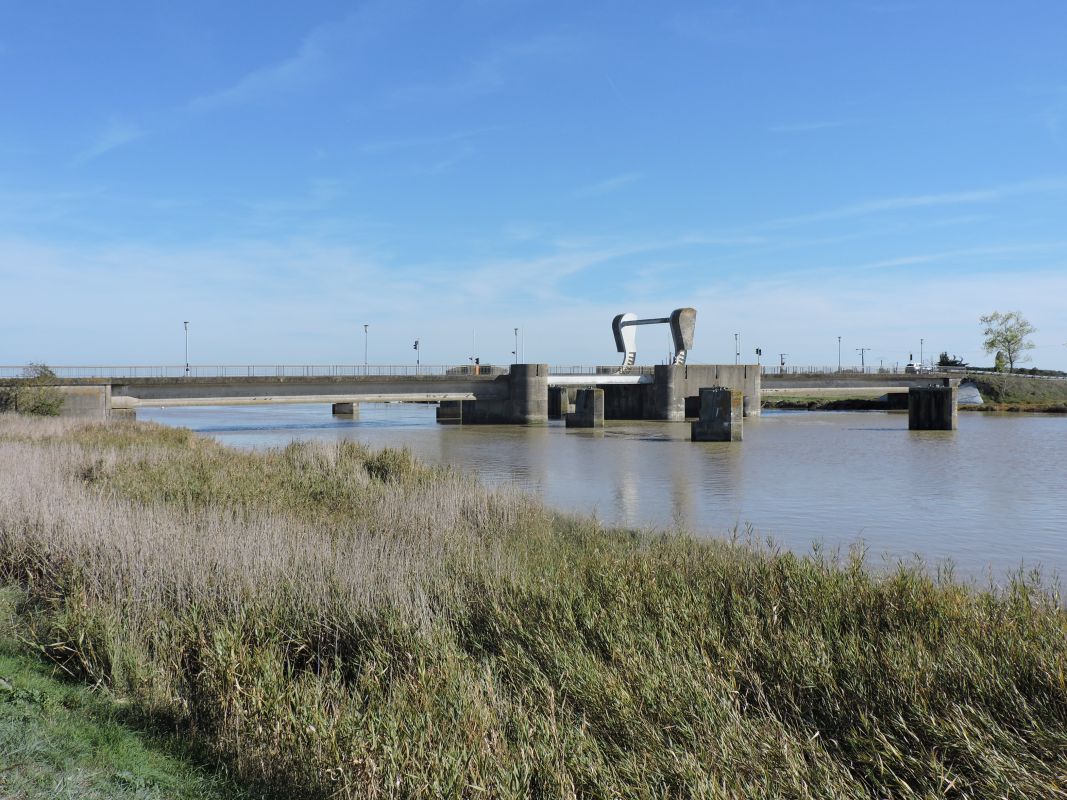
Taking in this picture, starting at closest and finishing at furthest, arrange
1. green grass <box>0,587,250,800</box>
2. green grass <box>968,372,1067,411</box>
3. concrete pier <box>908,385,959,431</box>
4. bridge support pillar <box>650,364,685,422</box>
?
green grass <box>0,587,250,800</box> → concrete pier <box>908,385,959,431</box> → bridge support pillar <box>650,364,685,422</box> → green grass <box>968,372,1067,411</box>

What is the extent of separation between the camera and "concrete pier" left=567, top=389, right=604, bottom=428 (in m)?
58.1

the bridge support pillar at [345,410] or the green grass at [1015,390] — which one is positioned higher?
the green grass at [1015,390]

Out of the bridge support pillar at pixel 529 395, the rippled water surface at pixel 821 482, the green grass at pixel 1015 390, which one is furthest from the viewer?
the green grass at pixel 1015 390

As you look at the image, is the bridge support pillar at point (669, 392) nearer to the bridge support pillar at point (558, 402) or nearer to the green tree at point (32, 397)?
the bridge support pillar at point (558, 402)

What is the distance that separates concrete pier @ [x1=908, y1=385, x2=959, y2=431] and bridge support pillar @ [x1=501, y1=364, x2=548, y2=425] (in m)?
25.3

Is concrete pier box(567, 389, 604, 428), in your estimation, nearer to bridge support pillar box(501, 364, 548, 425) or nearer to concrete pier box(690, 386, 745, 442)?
bridge support pillar box(501, 364, 548, 425)

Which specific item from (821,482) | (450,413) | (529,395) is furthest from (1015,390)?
(821,482)

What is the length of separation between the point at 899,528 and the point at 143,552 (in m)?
14.3

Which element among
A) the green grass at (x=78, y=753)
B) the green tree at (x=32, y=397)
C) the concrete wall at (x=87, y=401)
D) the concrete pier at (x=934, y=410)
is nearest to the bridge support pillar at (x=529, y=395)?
the concrete pier at (x=934, y=410)

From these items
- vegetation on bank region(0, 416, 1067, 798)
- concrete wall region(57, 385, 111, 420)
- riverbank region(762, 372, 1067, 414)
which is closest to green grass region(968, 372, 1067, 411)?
riverbank region(762, 372, 1067, 414)

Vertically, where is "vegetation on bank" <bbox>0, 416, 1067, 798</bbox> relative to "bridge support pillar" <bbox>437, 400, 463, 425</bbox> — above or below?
above

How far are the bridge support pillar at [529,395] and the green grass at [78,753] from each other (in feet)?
188

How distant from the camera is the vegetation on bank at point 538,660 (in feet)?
15.8

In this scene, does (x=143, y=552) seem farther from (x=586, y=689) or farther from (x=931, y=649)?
(x=931, y=649)
